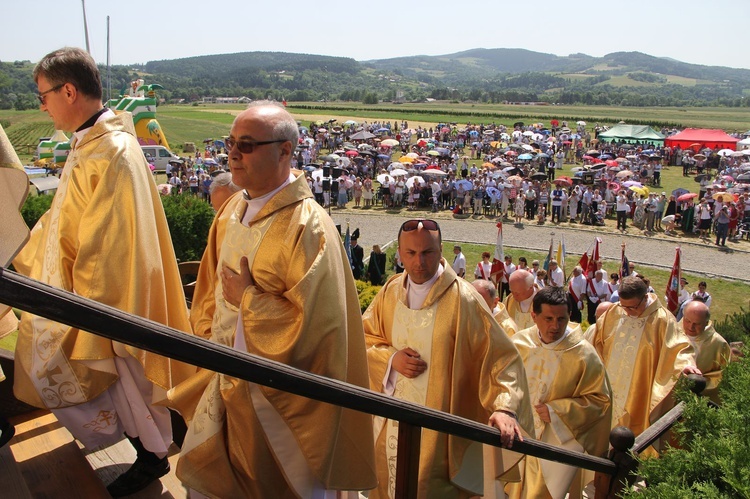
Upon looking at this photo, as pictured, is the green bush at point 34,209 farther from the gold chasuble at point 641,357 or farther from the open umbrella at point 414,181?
the open umbrella at point 414,181

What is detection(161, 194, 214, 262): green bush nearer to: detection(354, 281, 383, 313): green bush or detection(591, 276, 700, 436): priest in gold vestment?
detection(354, 281, 383, 313): green bush

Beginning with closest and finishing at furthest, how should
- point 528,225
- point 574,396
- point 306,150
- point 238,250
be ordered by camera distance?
point 238,250 → point 574,396 → point 528,225 → point 306,150

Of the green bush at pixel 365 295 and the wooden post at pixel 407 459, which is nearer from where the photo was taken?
the wooden post at pixel 407 459

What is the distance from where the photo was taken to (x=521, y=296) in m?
7.43

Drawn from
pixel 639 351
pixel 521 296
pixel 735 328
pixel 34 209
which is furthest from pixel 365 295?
pixel 34 209

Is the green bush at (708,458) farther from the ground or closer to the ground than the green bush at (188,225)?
farther from the ground

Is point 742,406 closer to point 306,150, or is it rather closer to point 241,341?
point 241,341

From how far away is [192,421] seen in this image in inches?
114

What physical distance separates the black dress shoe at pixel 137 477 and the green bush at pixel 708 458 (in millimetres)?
2316

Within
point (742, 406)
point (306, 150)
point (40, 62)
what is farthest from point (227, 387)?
point (306, 150)

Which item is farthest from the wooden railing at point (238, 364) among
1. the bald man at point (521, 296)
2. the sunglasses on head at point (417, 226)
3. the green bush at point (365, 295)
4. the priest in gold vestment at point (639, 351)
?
the green bush at point (365, 295)

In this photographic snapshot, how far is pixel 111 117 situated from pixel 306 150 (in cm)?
3707

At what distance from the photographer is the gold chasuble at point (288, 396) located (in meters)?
2.71

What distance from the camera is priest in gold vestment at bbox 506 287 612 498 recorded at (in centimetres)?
455
